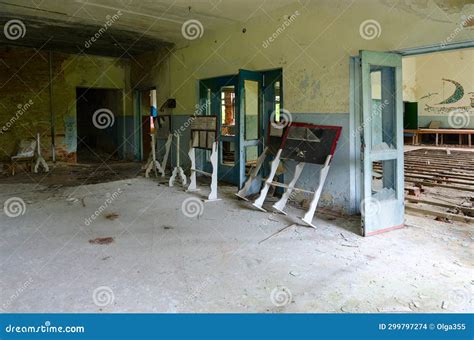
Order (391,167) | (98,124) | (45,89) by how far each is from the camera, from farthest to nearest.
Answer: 1. (98,124)
2. (45,89)
3. (391,167)

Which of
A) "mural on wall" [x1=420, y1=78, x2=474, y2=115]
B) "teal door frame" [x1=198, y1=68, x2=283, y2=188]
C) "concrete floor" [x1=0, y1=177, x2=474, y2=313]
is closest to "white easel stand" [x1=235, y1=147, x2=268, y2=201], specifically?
"teal door frame" [x1=198, y1=68, x2=283, y2=188]

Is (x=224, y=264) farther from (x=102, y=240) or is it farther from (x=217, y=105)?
(x=217, y=105)

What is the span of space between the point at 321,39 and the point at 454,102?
11.3m

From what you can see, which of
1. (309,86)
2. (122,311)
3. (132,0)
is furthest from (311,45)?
(122,311)

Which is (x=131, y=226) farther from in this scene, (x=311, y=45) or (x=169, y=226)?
(x=311, y=45)

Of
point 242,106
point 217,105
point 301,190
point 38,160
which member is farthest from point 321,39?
point 38,160

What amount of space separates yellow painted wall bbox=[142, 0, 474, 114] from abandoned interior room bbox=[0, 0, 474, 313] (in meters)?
0.02

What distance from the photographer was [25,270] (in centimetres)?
297

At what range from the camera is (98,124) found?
12438 millimetres

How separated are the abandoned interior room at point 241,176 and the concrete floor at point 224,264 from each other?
0.06 feet

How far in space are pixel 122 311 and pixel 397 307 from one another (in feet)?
5.70

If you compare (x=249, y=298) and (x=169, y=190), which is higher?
(x=169, y=190)

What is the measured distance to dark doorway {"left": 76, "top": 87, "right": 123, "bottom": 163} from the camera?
10.6 meters

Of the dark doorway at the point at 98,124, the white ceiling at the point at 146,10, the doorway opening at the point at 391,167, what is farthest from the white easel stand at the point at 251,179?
the dark doorway at the point at 98,124
